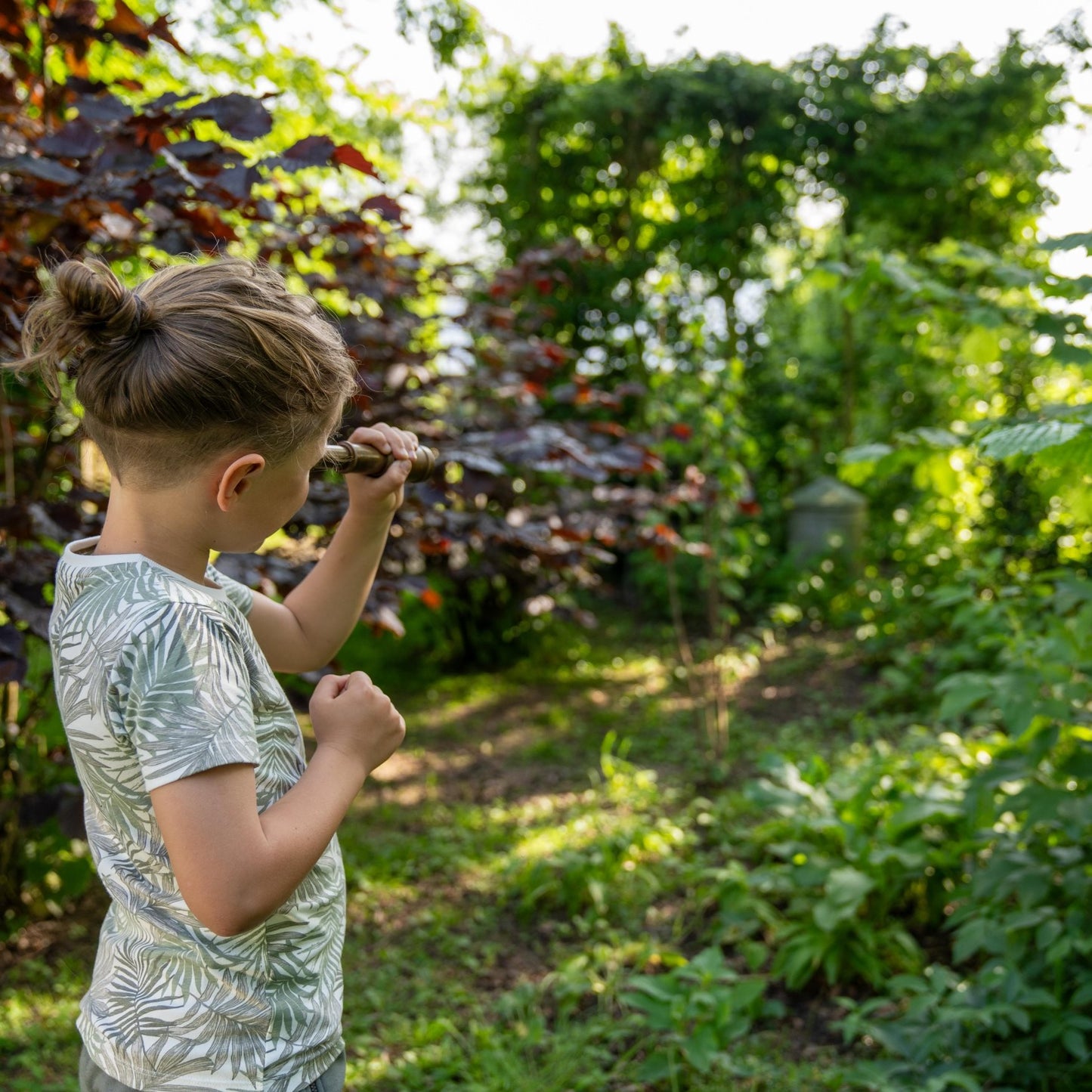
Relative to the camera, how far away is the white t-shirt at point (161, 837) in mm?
884

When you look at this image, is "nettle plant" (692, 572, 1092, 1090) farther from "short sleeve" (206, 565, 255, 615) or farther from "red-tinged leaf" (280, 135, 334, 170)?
"red-tinged leaf" (280, 135, 334, 170)

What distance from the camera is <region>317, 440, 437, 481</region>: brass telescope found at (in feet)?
3.86

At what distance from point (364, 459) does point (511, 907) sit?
6.96ft

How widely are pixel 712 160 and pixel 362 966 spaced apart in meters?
6.37

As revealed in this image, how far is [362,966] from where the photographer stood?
8.69 ft

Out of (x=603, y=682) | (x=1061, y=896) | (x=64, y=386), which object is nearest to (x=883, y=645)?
(x=603, y=682)

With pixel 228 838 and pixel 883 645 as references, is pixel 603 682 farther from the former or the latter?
pixel 228 838

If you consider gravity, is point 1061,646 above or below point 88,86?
below

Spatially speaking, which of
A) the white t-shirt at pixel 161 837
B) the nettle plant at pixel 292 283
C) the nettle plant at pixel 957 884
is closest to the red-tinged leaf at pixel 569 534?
the nettle plant at pixel 292 283

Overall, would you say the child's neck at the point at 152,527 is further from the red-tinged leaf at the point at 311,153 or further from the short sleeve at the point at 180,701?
the red-tinged leaf at the point at 311,153

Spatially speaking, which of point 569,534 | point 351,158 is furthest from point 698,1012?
point 569,534

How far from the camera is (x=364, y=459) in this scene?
1.25m

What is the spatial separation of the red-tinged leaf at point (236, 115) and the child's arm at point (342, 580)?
0.82 m

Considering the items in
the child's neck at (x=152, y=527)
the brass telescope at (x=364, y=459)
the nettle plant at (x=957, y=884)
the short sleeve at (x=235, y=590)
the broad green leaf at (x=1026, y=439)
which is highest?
the broad green leaf at (x=1026, y=439)
